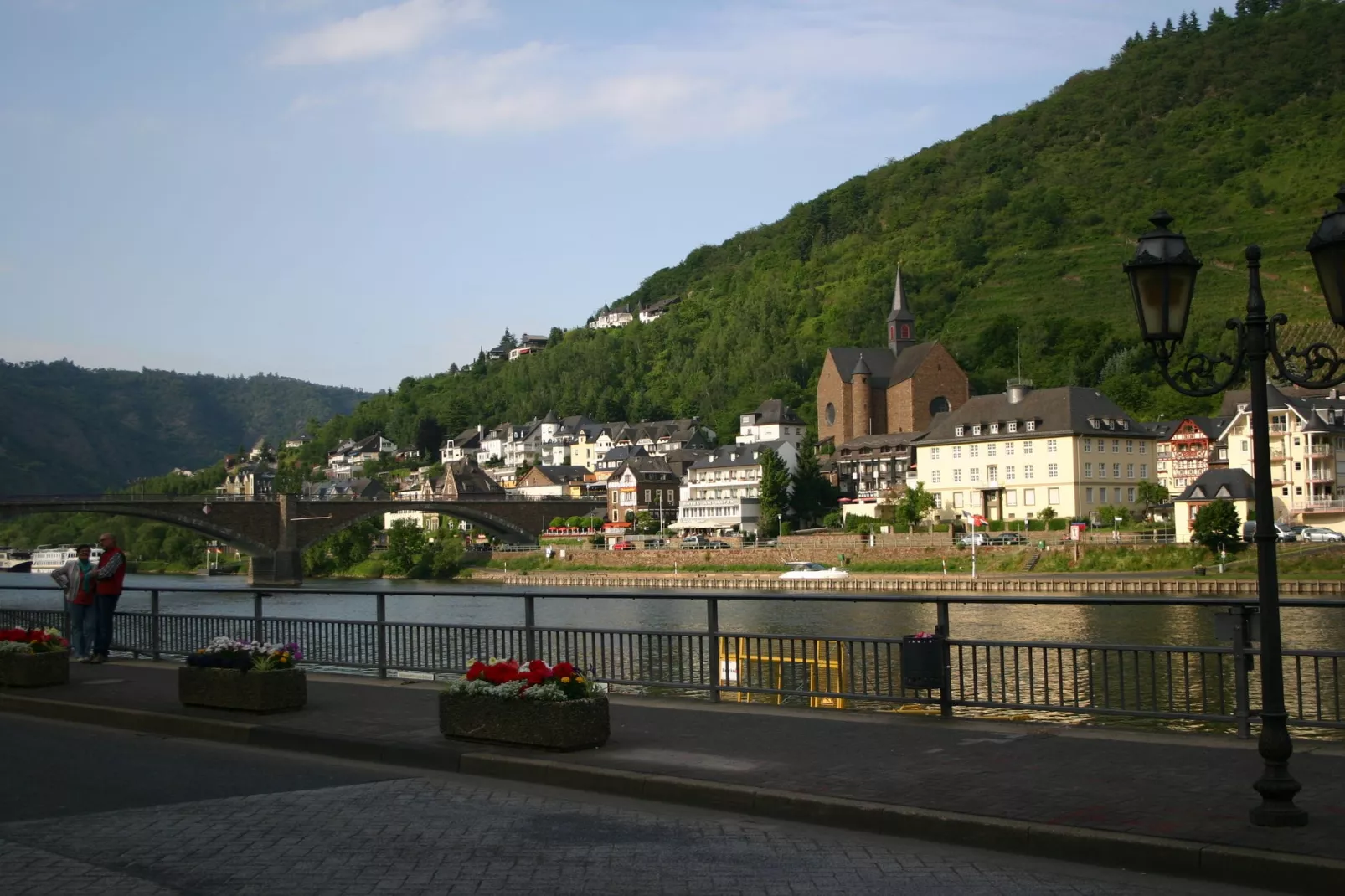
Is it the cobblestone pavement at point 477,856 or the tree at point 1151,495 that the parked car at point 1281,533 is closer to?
the tree at point 1151,495

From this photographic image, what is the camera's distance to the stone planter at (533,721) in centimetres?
1121

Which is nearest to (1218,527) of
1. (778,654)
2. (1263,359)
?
Result: (778,654)

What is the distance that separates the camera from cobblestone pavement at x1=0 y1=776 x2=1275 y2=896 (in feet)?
23.7

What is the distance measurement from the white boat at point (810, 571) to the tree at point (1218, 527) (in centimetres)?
2104

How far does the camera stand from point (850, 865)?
25.3 feet

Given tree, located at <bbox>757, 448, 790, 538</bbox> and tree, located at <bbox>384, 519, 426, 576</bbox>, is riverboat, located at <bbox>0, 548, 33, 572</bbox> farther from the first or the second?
tree, located at <bbox>757, 448, 790, 538</bbox>

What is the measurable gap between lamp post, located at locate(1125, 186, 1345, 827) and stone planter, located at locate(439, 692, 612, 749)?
520cm

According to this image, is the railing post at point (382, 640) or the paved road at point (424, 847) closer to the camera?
the paved road at point (424, 847)

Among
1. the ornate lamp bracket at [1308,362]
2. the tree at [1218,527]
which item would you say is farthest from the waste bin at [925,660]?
the tree at [1218,527]

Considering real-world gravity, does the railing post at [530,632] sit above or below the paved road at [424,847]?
above

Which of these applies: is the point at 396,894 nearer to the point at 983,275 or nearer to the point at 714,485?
the point at 714,485

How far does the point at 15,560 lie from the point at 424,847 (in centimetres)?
14245

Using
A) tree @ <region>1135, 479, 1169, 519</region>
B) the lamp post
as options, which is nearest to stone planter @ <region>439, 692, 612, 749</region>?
the lamp post

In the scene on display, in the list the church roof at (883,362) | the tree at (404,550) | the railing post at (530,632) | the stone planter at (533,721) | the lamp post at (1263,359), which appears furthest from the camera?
the church roof at (883,362)
